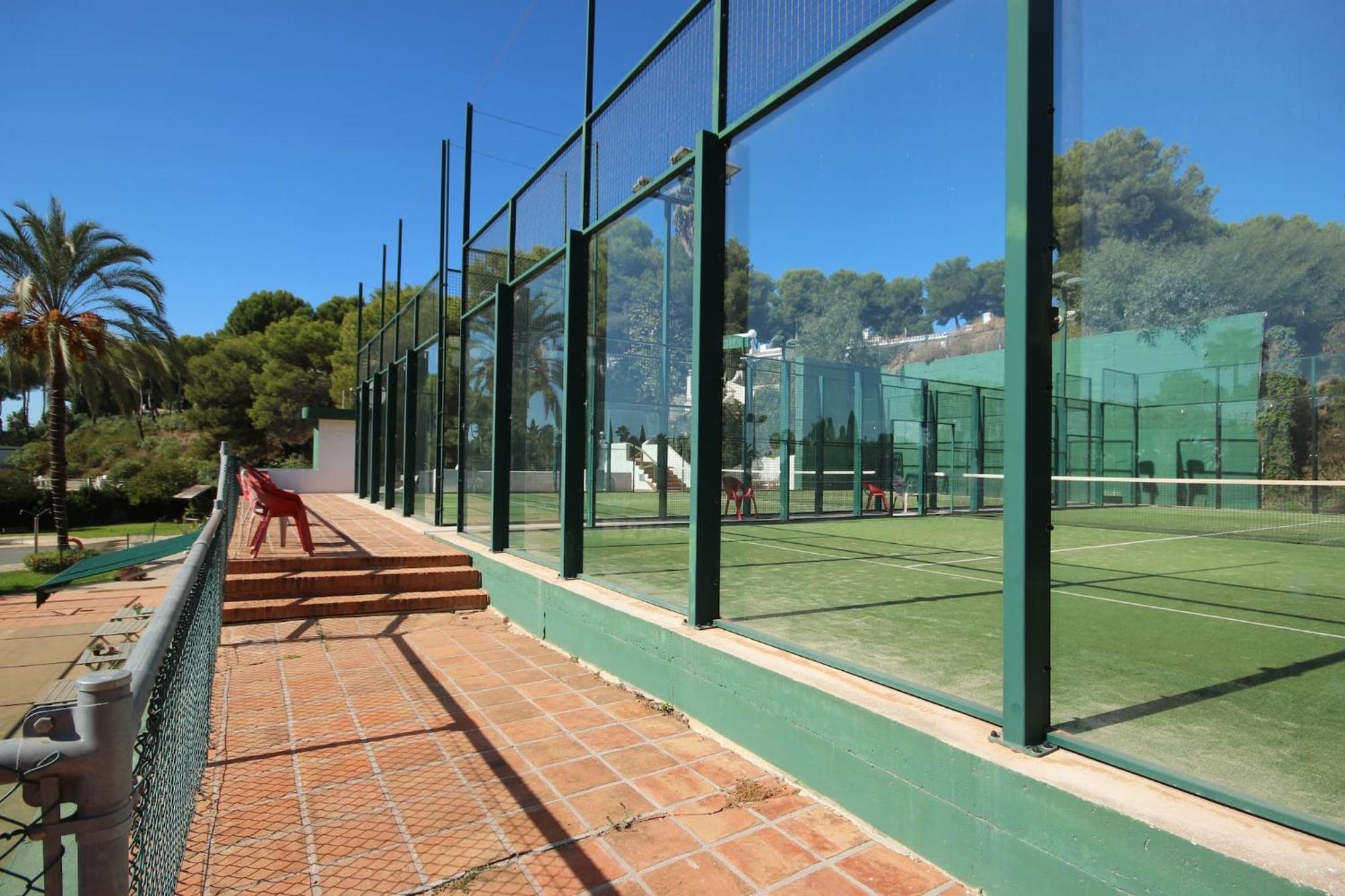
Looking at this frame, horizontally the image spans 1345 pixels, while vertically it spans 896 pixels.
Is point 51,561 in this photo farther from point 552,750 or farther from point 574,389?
point 552,750

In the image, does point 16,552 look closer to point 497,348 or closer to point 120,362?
point 120,362

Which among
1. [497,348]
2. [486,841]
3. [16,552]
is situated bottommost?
[16,552]

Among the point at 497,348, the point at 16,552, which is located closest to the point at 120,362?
the point at 16,552

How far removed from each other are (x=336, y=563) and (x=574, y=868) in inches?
214

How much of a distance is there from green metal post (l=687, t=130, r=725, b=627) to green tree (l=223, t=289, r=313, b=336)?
46.6 meters

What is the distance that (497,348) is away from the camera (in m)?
7.24

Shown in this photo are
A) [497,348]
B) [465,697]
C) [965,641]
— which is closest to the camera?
[965,641]

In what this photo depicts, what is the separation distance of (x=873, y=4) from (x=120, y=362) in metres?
20.4

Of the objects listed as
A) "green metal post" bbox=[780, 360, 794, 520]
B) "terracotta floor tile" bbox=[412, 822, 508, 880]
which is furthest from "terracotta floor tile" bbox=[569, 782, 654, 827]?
"green metal post" bbox=[780, 360, 794, 520]

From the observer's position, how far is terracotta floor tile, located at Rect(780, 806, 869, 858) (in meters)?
2.46

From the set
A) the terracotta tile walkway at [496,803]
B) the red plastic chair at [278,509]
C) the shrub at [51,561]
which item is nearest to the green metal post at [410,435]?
the red plastic chair at [278,509]

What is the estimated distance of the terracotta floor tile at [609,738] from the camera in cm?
339

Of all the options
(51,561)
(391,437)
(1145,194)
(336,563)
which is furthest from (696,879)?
(51,561)

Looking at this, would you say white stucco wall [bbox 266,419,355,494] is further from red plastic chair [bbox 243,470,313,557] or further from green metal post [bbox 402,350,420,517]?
red plastic chair [bbox 243,470,313,557]
